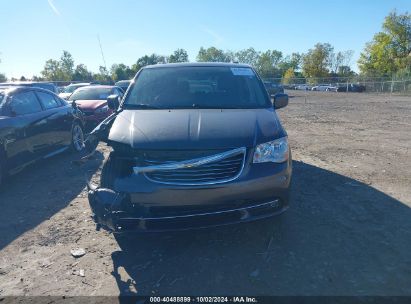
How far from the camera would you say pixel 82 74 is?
69.0 m

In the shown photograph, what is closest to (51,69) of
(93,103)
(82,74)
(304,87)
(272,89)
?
(82,74)

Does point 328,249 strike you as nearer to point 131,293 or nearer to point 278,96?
point 131,293

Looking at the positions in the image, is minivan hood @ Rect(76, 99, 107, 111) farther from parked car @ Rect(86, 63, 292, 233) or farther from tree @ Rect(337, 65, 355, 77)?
tree @ Rect(337, 65, 355, 77)

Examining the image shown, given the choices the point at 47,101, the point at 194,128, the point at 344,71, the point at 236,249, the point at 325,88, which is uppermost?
the point at 47,101

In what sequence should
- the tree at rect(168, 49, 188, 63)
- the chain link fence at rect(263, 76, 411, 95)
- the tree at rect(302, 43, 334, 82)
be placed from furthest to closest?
the tree at rect(168, 49, 188, 63) → the tree at rect(302, 43, 334, 82) → the chain link fence at rect(263, 76, 411, 95)

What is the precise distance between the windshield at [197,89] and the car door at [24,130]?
232cm

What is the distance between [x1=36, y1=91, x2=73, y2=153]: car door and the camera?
6827 mm

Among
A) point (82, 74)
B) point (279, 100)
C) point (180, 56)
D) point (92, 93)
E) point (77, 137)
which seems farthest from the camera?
point (180, 56)

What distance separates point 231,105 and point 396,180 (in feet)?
10.5

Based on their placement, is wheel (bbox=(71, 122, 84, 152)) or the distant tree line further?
the distant tree line

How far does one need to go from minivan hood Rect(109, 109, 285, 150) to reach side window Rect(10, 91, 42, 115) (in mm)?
2893

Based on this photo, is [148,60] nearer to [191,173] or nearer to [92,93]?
[92,93]

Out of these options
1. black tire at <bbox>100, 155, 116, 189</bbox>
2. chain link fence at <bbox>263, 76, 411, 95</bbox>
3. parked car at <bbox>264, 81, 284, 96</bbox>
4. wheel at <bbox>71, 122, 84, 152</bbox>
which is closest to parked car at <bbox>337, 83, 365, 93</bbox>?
chain link fence at <bbox>263, 76, 411, 95</bbox>

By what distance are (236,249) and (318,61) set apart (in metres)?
84.3
